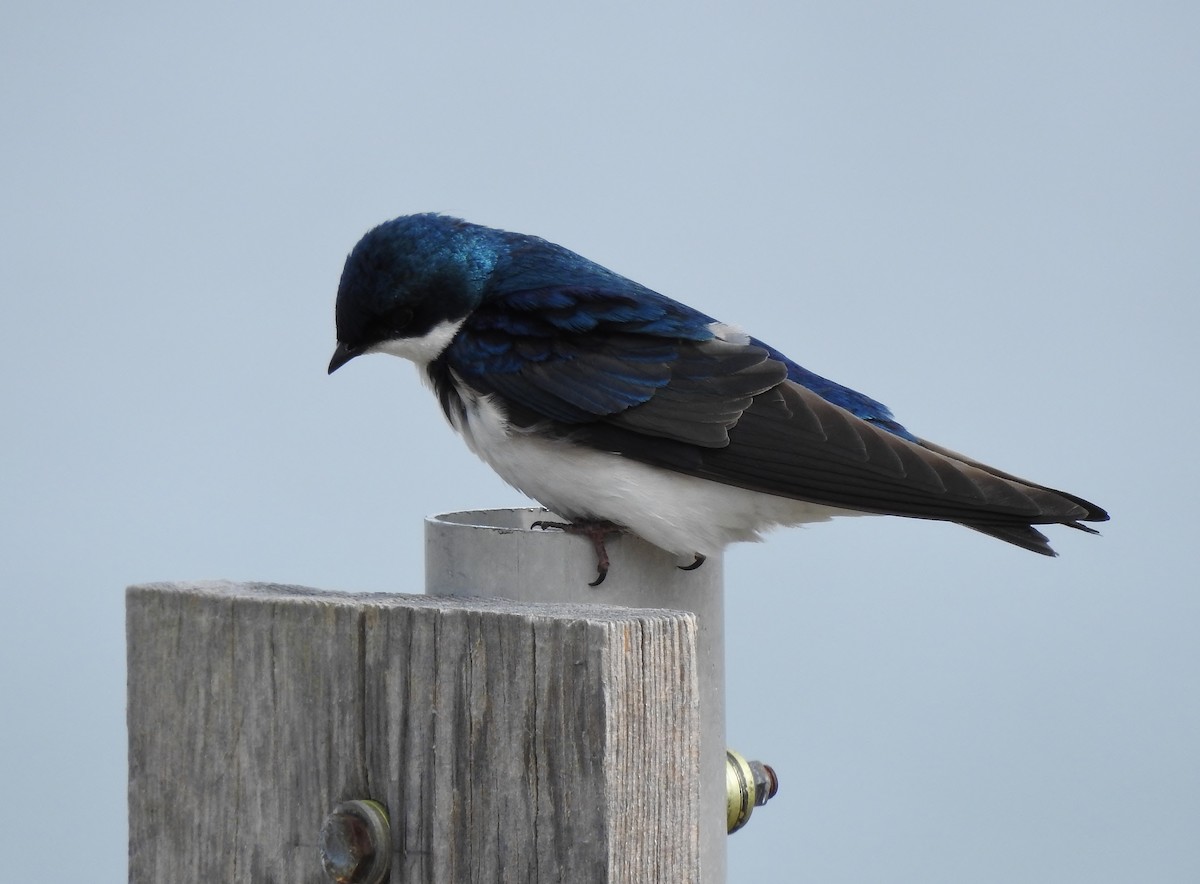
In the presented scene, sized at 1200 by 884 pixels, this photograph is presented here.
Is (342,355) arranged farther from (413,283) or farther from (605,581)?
(605,581)

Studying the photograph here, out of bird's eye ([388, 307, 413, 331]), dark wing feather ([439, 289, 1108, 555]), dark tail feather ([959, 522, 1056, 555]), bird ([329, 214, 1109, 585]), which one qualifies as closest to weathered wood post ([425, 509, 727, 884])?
bird ([329, 214, 1109, 585])

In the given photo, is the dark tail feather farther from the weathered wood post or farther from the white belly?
the weathered wood post

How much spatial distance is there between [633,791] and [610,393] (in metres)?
1.15

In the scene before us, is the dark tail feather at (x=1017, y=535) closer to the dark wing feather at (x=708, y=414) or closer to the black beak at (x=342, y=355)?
the dark wing feather at (x=708, y=414)

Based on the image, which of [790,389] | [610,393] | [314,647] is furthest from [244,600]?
[790,389]

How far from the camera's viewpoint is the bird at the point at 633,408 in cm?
223

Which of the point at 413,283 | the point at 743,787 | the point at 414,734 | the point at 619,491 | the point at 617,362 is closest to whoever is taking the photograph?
the point at 414,734

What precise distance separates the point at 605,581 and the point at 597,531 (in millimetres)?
152

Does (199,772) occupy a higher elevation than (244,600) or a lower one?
lower

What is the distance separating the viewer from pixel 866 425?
7.70ft

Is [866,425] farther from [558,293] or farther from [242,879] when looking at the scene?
[242,879]

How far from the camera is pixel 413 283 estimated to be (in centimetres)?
253

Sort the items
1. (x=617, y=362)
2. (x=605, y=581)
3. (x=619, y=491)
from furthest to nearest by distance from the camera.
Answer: (x=617, y=362) < (x=619, y=491) < (x=605, y=581)

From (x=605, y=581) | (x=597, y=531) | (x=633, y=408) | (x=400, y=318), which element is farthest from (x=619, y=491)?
(x=400, y=318)
